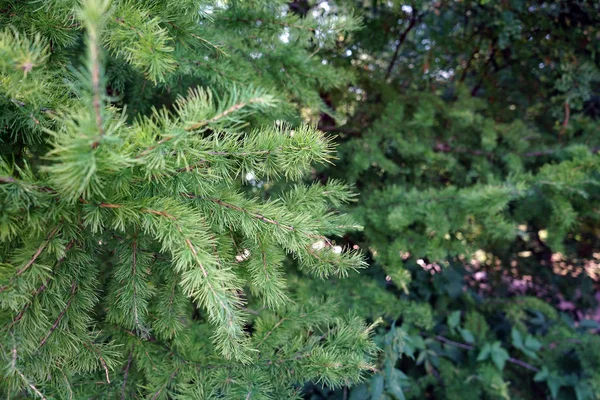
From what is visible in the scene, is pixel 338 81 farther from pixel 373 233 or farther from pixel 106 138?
pixel 106 138

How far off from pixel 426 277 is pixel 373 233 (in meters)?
0.46

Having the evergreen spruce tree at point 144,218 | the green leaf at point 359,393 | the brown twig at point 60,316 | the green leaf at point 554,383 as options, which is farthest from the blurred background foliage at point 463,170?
the brown twig at point 60,316

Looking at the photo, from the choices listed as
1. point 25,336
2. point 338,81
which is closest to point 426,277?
point 338,81

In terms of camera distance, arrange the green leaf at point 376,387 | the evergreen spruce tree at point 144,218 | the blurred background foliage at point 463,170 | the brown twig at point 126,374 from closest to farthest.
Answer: the evergreen spruce tree at point 144,218 < the brown twig at point 126,374 < the green leaf at point 376,387 < the blurred background foliage at point 463,170

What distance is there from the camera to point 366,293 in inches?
62.2

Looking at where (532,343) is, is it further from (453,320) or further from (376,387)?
(376,387)

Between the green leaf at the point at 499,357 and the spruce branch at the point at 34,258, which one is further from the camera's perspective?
the green leaf at the point at 499,357

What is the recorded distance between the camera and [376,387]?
44.2 inches

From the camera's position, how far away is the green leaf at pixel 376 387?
112 centimetres

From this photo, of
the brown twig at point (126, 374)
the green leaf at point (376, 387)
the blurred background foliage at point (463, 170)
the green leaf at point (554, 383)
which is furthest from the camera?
the green leaf at point (554, 383)

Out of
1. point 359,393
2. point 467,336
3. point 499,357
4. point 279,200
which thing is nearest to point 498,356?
point 499,357

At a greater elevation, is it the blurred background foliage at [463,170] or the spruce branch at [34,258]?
the spruce branch at [34,258]

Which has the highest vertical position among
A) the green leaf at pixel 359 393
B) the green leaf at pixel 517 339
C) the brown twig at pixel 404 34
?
the brown twig at pixel 404 34

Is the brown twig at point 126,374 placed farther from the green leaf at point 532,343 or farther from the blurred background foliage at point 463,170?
the green leaf at point 532,343
